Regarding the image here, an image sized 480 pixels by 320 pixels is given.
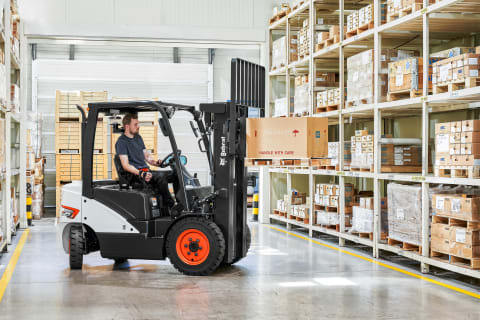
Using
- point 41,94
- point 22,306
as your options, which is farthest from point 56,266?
point 41,94

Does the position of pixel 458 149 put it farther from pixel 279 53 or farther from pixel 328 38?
→ pixel 279 53

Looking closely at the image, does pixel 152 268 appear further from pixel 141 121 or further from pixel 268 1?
pixel 141 121

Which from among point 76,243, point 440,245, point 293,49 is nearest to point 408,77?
point 440,245

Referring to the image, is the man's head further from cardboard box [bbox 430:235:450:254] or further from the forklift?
cardboard box [bbox 430:235:450:254]

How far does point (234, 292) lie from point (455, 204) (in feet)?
9.21

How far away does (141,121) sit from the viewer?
1722 cm

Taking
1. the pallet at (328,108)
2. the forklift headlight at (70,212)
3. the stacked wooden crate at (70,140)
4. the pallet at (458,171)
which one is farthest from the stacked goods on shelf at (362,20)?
the stacked wooden crate at (70,140)

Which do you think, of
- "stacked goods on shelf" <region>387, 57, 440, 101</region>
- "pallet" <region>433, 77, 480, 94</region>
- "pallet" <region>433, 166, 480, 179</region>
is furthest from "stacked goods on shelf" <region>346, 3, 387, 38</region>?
"pallet" <region>433, 166, 480, 179</region>

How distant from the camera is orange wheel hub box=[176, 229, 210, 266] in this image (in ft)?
24.7

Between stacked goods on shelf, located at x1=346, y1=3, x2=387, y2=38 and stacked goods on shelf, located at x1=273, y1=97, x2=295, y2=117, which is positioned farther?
stacked goods on shelf, located at x1=273, y1=97, x2=295, y2=117

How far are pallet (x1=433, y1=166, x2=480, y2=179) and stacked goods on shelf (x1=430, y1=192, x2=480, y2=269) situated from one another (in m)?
0.24

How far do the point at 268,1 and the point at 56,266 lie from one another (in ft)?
26.7

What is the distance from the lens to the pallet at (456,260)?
6906 millimetres

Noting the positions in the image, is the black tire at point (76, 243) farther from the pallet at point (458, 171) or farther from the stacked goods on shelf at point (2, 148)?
the pallet at point (458, 171)
